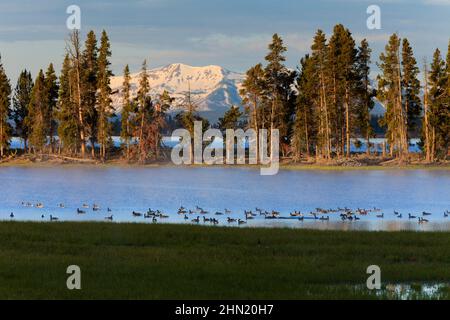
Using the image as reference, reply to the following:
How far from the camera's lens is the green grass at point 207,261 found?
16.2 metres

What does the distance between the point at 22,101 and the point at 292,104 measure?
37.8 metres

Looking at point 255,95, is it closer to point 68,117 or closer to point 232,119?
point 232,119

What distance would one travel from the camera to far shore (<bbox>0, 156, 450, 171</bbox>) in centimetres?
8488

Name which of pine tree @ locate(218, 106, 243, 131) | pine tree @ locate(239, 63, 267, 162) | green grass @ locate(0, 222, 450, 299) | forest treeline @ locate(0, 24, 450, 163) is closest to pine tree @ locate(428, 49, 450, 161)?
forest treeline @ locate(0, 24, 450, 163)

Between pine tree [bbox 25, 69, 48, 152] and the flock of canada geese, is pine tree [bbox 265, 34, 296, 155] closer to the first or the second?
pine tree [bbox 25, 69, 48, 152]

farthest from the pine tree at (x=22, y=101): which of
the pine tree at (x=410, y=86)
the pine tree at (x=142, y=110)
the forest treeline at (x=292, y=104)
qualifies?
the pine tree at (x=410, y=86)

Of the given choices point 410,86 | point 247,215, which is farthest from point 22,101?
point 247,215

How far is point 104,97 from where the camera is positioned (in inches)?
3743

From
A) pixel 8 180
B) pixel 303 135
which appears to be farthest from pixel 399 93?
pixel 8 180

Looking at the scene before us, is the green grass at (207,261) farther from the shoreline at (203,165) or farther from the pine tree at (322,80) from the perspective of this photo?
the pine tree at (322,80)

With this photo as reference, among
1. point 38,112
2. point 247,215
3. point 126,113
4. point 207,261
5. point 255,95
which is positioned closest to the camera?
point 207,261

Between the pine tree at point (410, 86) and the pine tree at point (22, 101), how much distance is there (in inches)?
1965

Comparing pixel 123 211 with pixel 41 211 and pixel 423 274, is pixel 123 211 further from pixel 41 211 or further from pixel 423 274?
pixel 423 274

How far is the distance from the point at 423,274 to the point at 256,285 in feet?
14.3
